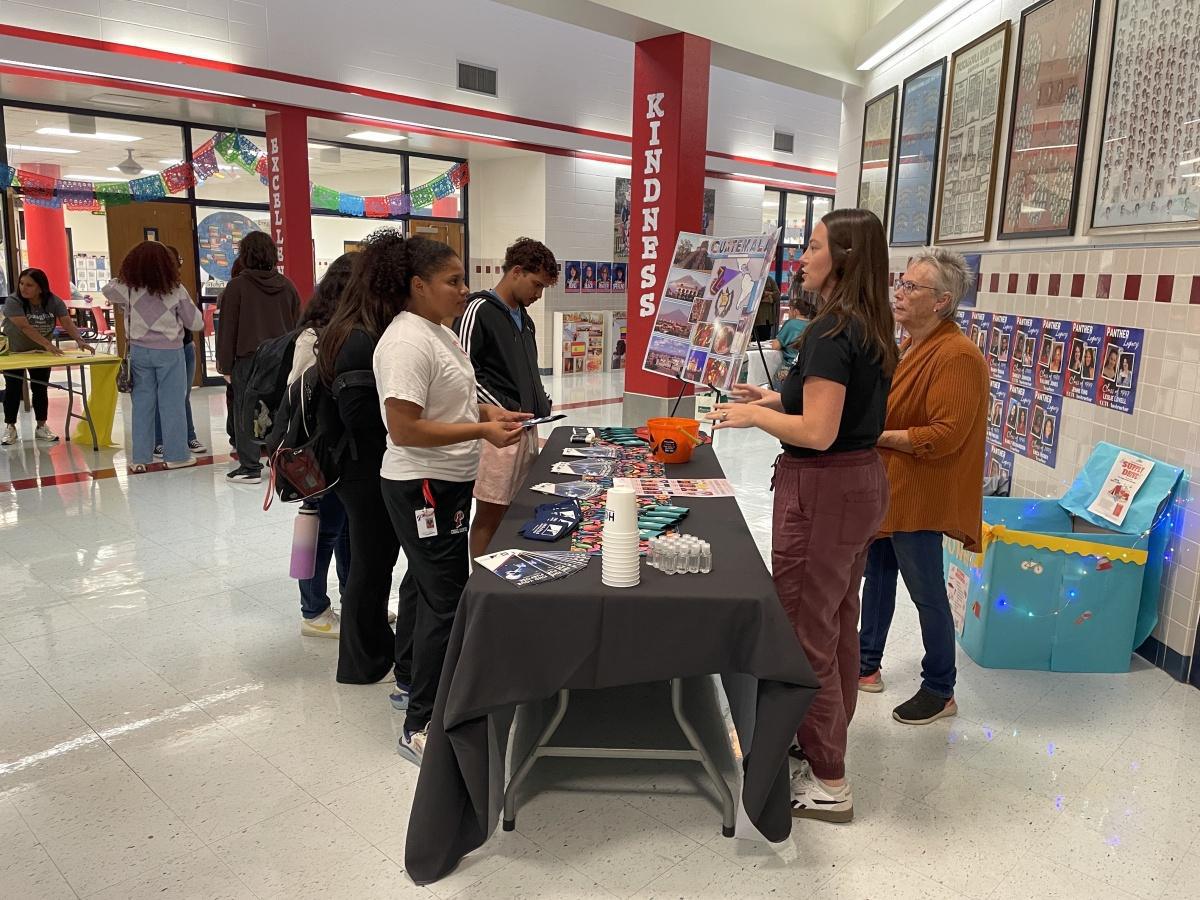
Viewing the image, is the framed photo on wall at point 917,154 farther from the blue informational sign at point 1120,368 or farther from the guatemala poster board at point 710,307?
the blue informational sign at point 1120,368

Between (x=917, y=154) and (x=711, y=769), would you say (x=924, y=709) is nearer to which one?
(x=711, y=769)

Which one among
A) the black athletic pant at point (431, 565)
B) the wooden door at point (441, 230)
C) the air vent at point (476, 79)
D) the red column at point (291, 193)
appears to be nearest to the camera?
the black athletic pant at point (431, 565)

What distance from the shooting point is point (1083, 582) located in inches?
122

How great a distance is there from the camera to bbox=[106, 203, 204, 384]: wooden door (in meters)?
9.52

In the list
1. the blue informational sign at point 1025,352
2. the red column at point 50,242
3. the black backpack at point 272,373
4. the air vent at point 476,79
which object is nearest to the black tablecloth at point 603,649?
the black backpack at point 272,373

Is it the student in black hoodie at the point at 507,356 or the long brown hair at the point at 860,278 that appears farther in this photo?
the student in black hoodie at the point at 507,356

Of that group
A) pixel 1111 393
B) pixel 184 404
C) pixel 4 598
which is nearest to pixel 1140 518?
pixel 1111 393

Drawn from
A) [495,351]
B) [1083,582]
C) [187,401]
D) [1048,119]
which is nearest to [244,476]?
[187,401]

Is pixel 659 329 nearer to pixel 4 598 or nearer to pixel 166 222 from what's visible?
pixel 4 598

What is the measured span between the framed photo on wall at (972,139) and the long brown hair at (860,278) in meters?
2.68

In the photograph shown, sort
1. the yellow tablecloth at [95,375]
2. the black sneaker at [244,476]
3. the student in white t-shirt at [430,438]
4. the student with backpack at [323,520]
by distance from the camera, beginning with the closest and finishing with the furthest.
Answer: the student in white t-shirt at [430,438]
the student with backpack at [323,520]
the black sneaker at [244,476]
the yellow tablecloth at [95,375]

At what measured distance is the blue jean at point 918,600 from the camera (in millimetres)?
2707

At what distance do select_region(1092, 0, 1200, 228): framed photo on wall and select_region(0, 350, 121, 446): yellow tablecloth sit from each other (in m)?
6.41

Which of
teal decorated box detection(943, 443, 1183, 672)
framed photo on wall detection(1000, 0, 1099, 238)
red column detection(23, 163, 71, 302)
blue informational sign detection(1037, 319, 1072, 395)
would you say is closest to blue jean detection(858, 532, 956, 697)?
teal decorated box detection(943, 443, 1183, 672)
